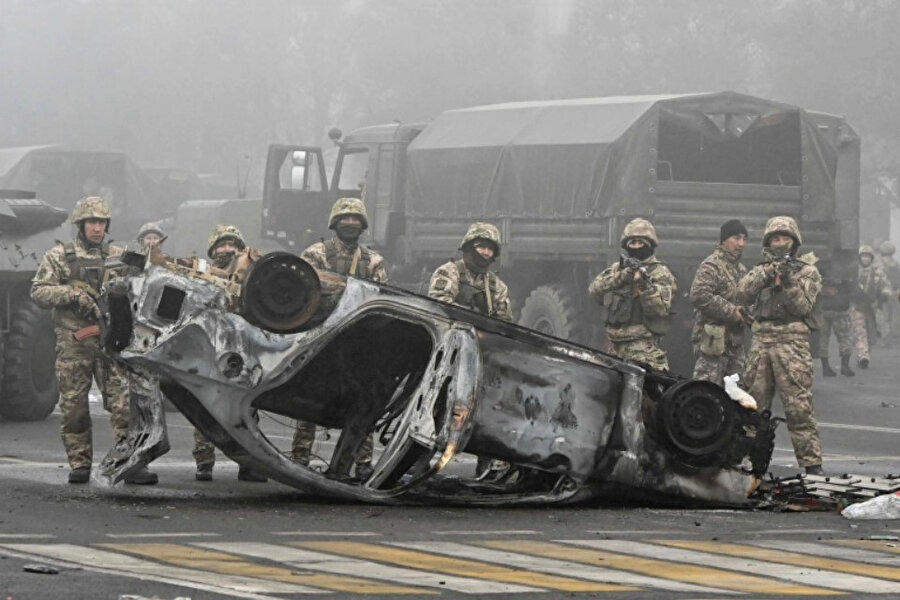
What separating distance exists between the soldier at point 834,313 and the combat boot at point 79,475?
1126cm

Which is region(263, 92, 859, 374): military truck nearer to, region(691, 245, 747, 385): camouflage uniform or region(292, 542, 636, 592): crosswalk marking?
region(691, 245, 747, 385): camouflage uniform

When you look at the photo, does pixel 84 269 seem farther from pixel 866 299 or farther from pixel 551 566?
pixel 866 299

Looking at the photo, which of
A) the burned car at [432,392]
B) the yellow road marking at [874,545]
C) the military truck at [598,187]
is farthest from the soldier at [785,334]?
the military truck at [598,187]

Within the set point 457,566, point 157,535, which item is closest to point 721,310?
point 157,535

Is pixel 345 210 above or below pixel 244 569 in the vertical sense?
above

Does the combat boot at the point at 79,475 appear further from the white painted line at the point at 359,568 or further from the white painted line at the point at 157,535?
the white painted line at the point at 359,568

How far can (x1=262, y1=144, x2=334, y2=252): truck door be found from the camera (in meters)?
29.6

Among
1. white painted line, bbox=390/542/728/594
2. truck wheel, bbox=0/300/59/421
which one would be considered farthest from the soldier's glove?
truck wheel, bbox=0/300/59/421

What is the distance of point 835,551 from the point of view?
32.4 feet

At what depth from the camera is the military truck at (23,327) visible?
60.2ft

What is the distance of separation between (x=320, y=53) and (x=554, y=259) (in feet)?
166

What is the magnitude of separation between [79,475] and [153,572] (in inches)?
181

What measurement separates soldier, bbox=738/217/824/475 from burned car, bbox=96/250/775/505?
94.9 inches

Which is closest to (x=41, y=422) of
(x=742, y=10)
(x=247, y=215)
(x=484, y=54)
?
(x=247, y=215)
